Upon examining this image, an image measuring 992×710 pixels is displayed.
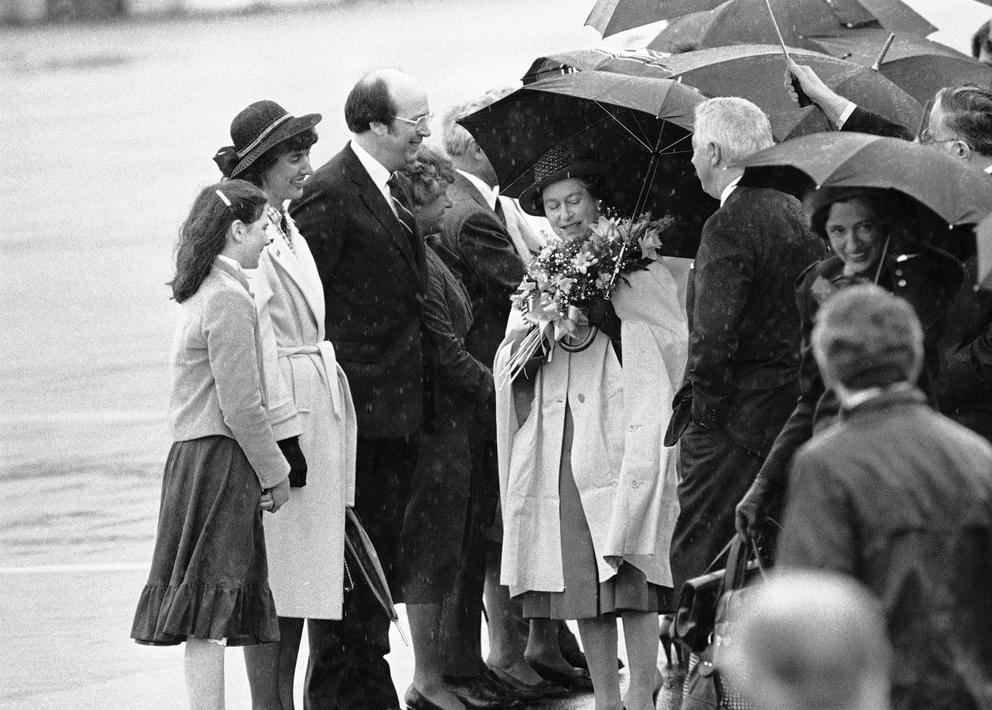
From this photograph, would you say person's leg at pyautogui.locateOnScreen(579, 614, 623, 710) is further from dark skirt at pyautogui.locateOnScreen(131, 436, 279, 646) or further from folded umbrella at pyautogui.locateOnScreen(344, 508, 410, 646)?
dark skirt at pyautogui.locateOnScreen(131, 436, 279, 646)

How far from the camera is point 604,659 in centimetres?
672

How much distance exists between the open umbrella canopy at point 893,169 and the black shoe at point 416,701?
2.67 metres

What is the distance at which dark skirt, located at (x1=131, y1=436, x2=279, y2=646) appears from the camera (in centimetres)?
602

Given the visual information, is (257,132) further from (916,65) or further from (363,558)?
(916,65)

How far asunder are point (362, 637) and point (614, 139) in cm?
208

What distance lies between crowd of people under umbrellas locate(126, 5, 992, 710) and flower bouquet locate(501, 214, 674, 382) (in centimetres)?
3

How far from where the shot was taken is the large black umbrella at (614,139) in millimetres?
7039

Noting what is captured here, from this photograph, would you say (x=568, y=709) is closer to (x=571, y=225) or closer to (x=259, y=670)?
(x=259, y=670)

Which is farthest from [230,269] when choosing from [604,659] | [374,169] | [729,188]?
[604,659]

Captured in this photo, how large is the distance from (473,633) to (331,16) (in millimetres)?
18323

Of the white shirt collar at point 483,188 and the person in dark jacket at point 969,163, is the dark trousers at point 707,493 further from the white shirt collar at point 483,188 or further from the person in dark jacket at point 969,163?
the white shirt collar at point 483,188

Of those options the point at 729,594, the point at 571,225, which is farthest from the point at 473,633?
the point at 729,594

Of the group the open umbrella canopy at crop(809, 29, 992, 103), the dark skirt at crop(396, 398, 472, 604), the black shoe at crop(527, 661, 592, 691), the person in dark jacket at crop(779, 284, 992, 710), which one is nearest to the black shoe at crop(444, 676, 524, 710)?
the black shoe at crop(527, 661, 592, 691)

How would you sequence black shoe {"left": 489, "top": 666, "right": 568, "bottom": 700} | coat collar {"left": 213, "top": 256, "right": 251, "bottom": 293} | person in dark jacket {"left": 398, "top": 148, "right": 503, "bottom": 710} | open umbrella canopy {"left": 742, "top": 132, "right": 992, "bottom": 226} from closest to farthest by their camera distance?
1. open umbrella canopy {"left": 742, "top": 132, "right": 992, "bottom": 226}
2. coat collar {"left": 213, "top": 256, "right": 251, "bottom": 293}
3. person in dark jacket {"left": 398, "top": 148, "right": 503, "bottom": 710}
4. black shoe {"left": 489, "top": 666, "right": 568, "bottom": 700}
